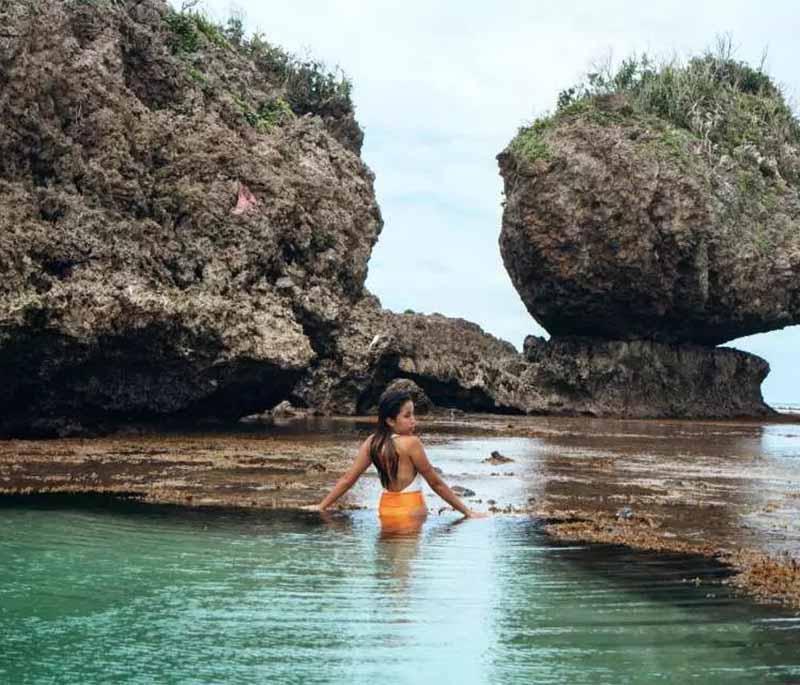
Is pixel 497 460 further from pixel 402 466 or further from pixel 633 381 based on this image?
pixel 633 381

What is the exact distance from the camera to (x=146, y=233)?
763 inches

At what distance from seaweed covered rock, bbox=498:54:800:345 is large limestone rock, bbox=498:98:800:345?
0.04 metres

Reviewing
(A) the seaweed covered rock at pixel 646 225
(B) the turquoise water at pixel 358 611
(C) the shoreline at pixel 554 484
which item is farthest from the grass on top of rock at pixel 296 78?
(B) the turquoise water at pixel 358 611

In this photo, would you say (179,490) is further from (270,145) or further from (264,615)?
(270,145)

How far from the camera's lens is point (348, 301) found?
23.3 m

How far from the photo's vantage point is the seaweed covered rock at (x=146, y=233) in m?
17.6

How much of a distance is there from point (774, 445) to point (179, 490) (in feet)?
48.0

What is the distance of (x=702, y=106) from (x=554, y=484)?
30609 mm

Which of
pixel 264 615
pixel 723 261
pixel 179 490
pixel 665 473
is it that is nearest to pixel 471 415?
pixel 723 261

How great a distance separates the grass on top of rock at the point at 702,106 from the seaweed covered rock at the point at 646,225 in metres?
0.10

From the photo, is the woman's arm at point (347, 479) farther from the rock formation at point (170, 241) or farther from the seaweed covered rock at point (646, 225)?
the seaweed covered rock at point (646, 225)

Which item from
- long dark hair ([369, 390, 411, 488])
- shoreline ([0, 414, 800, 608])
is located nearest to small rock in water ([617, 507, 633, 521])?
shoreline ([0, 414, 800, 608])

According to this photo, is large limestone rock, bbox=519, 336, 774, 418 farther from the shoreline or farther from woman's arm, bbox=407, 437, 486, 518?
woman's arm, bbox=407, 437, 486, 518

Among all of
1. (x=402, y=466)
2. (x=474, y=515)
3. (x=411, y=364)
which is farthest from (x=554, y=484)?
(x=411, y=364)
